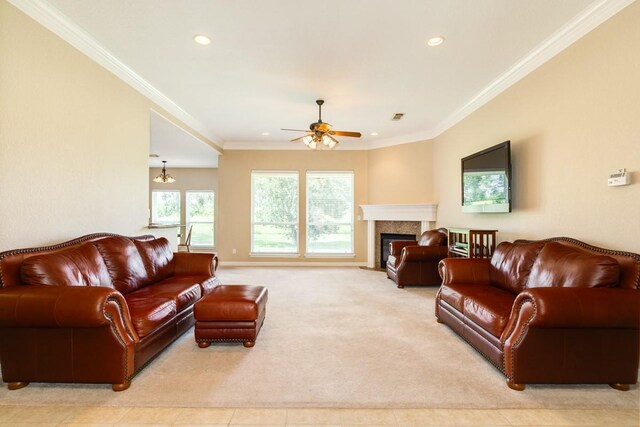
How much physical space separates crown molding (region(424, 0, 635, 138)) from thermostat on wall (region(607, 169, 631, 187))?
1347mm

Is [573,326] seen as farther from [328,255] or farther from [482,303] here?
[328,255]

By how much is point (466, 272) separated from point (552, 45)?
2.53 m

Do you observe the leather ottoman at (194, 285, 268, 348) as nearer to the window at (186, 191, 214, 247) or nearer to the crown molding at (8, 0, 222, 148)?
the crown molding at (8, 0, 222, 148)

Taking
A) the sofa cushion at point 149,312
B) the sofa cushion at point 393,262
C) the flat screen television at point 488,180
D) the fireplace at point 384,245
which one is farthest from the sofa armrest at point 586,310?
the fireplace at point 384,245

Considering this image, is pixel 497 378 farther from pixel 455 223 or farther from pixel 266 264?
pixel 266 264

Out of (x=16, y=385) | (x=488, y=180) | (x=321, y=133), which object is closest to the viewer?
(x=16, y=385)

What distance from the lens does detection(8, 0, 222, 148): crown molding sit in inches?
102

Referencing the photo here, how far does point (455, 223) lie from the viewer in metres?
5.53

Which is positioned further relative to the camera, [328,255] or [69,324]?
[328,255]

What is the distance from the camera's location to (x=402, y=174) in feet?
22.9

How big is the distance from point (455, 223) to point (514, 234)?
1.58 metres

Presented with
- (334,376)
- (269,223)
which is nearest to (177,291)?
(334,376)

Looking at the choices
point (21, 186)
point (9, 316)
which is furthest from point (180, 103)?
point (9, 316)

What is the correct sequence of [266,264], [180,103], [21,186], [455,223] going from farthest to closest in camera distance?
1. [266,264]
2. [455,223]
3. [180,103]
4. [21,186]
